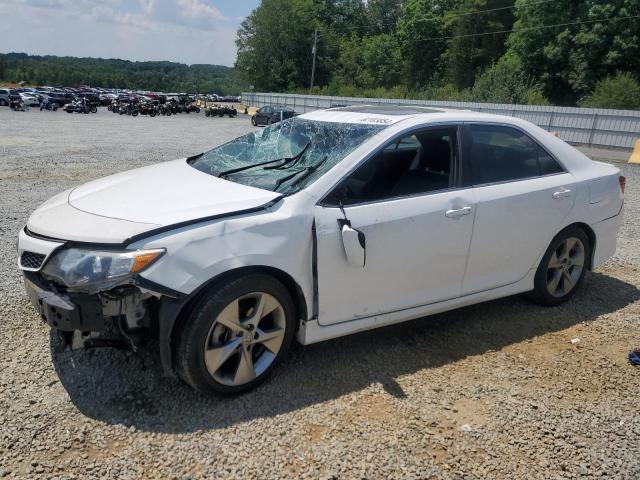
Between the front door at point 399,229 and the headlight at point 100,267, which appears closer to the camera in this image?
the headlight at point 100,267

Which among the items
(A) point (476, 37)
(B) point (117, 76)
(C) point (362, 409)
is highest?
(A) point (476, 37)

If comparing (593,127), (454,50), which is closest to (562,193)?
(593,127)

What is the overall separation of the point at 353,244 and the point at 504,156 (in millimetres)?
1692

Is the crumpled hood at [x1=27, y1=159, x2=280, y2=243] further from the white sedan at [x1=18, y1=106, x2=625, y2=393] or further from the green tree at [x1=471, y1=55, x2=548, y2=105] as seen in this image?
the green tree at [x1=471, y1=55, x2=548, y2=105]

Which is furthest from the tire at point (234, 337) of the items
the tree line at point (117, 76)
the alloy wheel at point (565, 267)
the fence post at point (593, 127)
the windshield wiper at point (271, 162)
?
the tree line at point (117, 76)

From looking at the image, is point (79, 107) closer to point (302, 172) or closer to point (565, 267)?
point (302, 172)

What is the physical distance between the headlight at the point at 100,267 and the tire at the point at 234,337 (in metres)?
0.37

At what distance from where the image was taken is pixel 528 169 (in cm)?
414

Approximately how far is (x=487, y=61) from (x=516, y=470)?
2543 inches

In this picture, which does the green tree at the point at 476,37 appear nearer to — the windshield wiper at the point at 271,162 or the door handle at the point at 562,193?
the door handle at the point at 562,193

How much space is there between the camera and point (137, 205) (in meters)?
3.03

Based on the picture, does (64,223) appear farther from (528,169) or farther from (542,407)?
(528,169)

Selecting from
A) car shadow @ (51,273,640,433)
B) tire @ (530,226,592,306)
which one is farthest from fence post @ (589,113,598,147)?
car shadow @ (51,273,640,433)

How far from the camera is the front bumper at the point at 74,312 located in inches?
104
